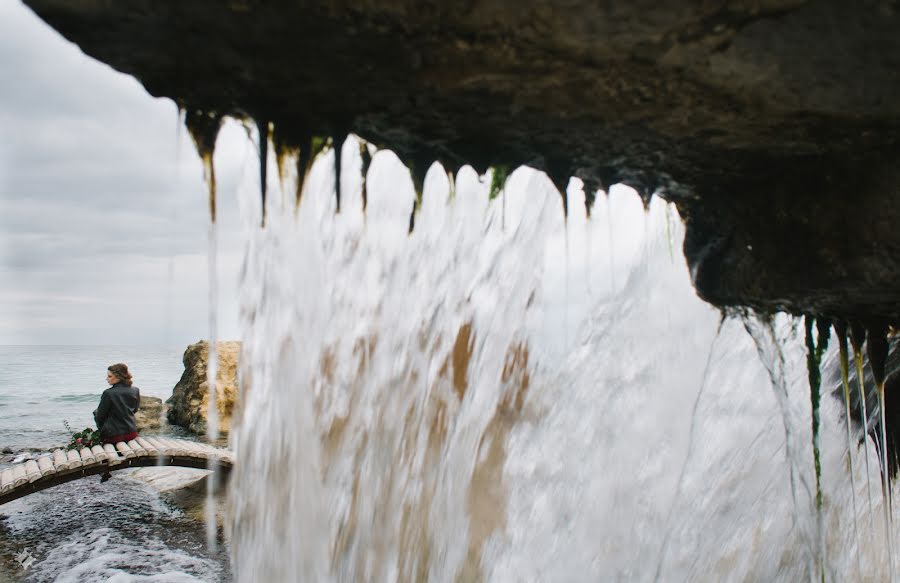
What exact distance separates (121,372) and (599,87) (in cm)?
1063

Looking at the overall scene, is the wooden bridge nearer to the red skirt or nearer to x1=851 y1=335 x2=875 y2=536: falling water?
the red skirt

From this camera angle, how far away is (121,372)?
1003 cm

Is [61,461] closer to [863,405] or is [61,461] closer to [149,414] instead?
[863,405]

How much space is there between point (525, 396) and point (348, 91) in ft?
16.6

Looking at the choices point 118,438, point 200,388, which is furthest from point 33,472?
point 200,388

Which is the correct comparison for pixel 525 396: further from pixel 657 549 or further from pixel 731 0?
pixel 731 0

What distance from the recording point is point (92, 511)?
30.3 feet

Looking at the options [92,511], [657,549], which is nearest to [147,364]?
[92,511]

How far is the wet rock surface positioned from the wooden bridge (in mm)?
8639

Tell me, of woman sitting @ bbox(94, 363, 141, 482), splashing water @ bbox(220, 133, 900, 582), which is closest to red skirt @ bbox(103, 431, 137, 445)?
woman sitting @ bbox(94, 363, 141, 482)

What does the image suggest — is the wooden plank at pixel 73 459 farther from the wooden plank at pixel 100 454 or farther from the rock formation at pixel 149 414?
the rock formation at pixel 149 414

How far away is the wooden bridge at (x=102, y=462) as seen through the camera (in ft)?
26.2

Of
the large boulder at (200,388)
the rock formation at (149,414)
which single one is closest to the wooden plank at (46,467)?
the large boulder at (200,388)

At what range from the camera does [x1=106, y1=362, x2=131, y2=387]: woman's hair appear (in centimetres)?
998
